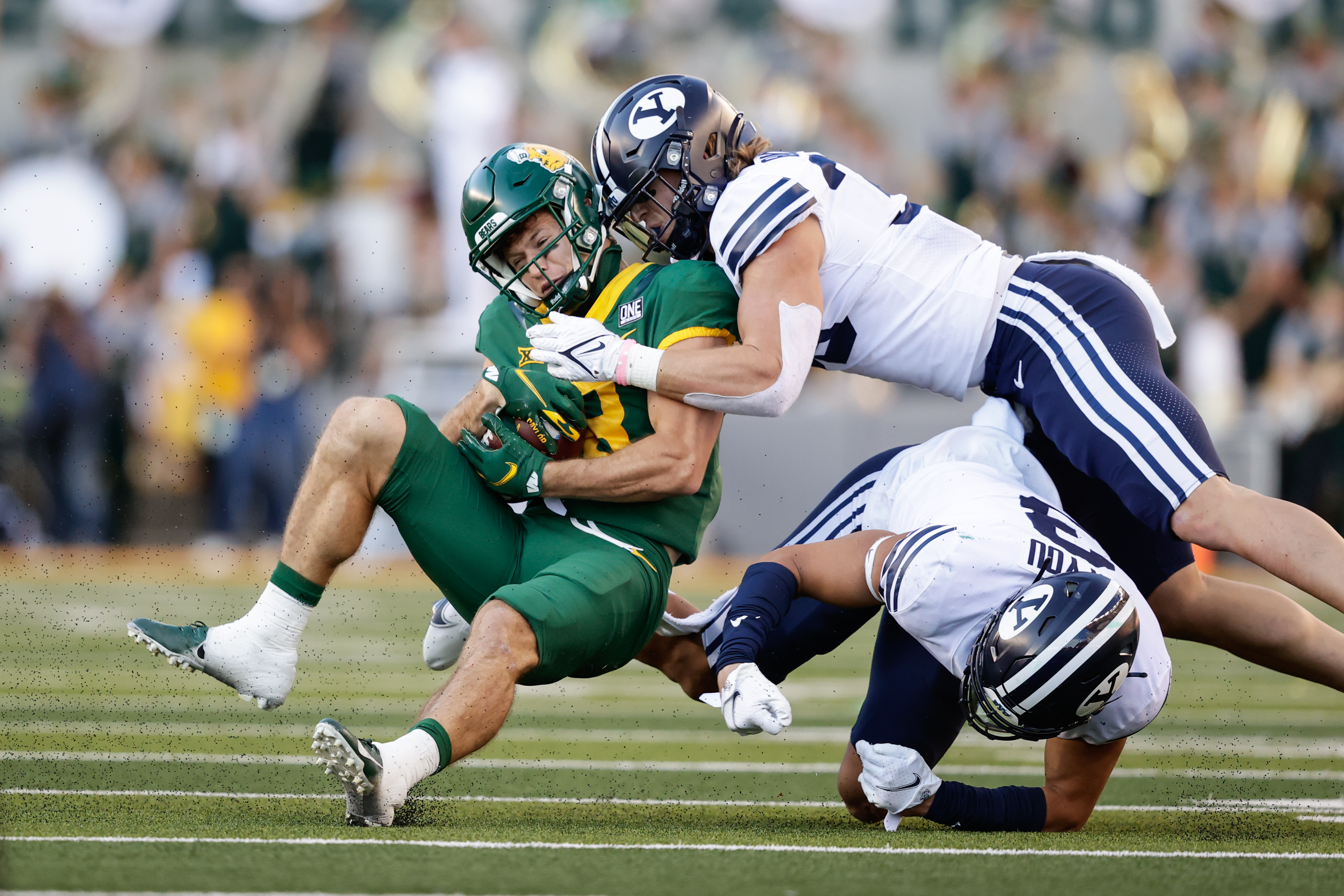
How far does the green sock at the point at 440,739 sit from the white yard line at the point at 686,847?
0.58 ft

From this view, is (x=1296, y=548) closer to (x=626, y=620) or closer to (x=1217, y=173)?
(x=626, y=620)

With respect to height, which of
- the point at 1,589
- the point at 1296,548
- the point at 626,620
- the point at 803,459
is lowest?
the point at 1,589

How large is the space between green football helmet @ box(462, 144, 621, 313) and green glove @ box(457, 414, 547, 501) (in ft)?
1.27

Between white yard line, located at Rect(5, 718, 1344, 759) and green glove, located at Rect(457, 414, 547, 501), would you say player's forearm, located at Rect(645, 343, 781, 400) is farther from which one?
white yard line, located at Rect(5, 718, 1344, 759)

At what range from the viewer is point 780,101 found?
11.6m

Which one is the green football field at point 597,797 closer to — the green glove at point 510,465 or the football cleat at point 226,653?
the football cleat at point 226,653

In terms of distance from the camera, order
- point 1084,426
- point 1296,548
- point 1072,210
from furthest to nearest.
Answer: point 1072,210, point 1084,426, point 1296,548

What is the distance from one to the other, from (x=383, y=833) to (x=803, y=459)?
7.13 metres

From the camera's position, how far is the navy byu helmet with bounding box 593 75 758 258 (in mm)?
3934

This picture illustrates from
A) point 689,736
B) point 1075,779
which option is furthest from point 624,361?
point 689,736

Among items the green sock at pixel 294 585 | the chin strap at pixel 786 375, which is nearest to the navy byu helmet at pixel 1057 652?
the chin strap at pixel 786 375

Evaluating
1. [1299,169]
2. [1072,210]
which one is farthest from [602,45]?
[1299,169]

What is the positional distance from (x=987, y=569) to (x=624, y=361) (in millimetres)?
905

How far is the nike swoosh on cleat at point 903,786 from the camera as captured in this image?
346 cm
